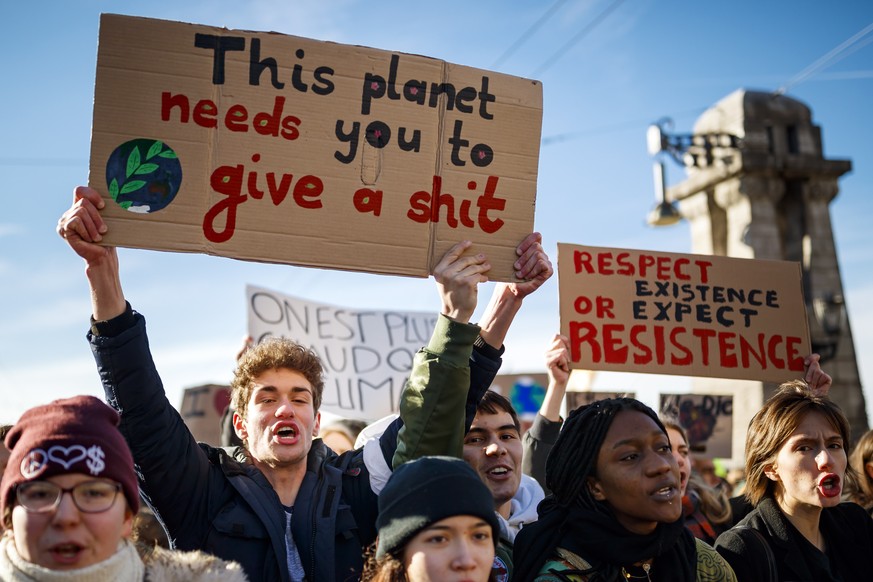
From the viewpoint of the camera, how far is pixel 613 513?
2918 millimetres

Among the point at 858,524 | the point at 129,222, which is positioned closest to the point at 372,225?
the point at 129,222

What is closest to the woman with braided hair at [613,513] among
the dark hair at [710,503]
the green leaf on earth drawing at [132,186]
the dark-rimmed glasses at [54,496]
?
the dark-rimmed glasses at [54,496]

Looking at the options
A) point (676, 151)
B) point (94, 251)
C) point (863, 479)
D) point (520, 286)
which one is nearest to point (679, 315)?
point (863, 479)

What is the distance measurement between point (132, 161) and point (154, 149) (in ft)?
0.30

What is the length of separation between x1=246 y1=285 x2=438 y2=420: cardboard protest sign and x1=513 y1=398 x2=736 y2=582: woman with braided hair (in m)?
3.91

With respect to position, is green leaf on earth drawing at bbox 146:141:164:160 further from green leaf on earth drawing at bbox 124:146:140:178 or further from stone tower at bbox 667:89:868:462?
stone tower at bbox 667:89:868:462

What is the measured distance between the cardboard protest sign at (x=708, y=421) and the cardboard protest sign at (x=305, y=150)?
4.47 metres

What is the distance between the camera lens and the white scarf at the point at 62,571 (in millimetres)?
2084

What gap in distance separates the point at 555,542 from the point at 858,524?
1.55m

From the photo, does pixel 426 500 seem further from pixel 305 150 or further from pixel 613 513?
pixel 305 150

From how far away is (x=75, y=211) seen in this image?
2.78m

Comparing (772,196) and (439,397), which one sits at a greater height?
(772,196)

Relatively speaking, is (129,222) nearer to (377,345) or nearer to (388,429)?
(388,429)

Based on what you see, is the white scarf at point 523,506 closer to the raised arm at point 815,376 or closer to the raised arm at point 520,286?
the raised arm at point 520,286
